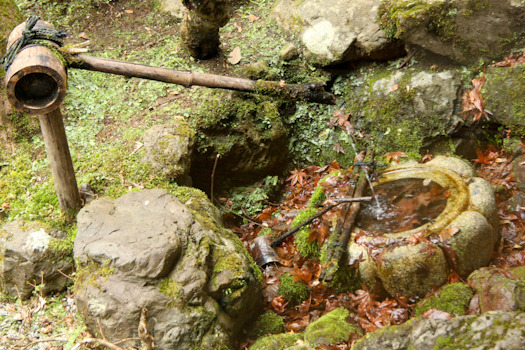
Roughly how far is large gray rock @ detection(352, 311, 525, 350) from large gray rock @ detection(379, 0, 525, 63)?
4579 millimetres

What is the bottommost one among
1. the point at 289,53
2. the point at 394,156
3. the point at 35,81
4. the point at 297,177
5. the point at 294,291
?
the point at 297,177

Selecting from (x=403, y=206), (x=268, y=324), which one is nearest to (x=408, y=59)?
(x=403, y=206)

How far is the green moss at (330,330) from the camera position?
12.5ft

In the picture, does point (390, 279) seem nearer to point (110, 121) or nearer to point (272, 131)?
point (272, 131)

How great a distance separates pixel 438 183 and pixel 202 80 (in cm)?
331

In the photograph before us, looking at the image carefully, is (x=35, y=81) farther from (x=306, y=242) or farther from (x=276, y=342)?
(x=306, y=242)

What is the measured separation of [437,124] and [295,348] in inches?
160

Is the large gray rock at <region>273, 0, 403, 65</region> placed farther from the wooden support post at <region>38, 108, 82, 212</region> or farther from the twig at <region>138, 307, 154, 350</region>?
the twig at <region>138, 307, 154, 350</region>

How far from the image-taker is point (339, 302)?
4.63 metres

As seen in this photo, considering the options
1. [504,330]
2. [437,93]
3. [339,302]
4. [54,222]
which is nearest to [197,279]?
[339,302]

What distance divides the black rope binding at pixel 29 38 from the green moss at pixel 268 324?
3588 millimetres

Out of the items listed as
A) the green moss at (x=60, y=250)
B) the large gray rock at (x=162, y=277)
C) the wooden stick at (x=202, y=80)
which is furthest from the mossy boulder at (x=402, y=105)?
the green moss at (x=60, y=250)

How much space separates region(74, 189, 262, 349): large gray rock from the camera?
3646 millimetres

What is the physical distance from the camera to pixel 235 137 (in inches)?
247
